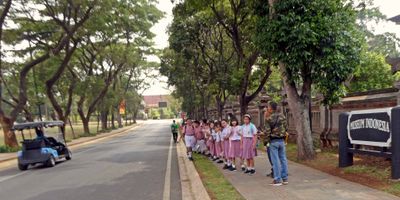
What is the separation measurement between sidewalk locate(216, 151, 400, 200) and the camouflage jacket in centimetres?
105

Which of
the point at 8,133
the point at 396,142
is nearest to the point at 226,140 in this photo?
the point at 396,142

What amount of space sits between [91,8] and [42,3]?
3.57m

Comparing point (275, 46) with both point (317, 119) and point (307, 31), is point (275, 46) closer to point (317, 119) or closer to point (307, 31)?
A: point (307, 31)

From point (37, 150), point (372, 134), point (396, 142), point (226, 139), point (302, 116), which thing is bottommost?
point (37, 150)

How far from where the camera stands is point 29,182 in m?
12.5

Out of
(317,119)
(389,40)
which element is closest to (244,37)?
(317,119)

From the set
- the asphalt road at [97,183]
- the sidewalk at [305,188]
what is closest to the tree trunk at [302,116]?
the sidewalk at [305,188]

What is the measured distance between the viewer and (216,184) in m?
9.70

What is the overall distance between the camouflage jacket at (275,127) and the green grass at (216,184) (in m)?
1.40

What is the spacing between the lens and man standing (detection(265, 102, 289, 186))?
899cm

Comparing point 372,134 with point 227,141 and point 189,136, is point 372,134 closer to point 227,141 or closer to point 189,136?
point 227,141

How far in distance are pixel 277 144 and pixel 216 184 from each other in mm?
1744

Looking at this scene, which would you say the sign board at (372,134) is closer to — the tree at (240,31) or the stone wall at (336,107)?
the stone wall at (336,107)

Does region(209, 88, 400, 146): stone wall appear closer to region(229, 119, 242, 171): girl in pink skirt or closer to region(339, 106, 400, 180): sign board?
region(339, 106, 400, 180): sign board
